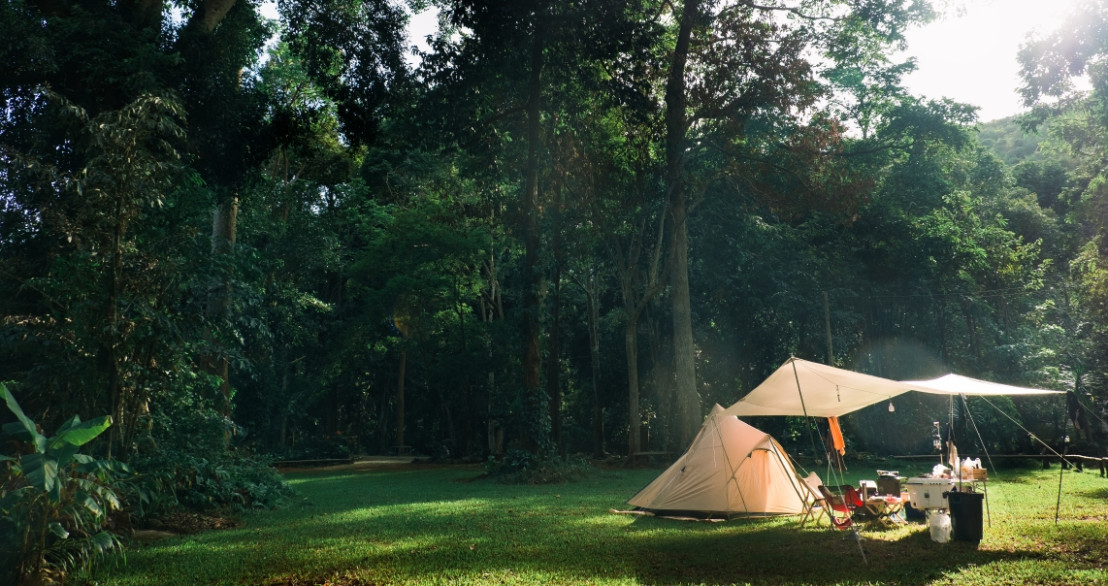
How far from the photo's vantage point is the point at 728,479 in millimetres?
12414

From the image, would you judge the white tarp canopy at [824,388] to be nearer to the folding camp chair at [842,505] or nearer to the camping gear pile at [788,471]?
the camping gear pile at [788,471]

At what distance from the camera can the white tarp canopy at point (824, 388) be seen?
11406mm

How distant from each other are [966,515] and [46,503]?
31.9 ft

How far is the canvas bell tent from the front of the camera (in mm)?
12328

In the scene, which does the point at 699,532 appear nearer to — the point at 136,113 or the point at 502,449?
the point at 136,113

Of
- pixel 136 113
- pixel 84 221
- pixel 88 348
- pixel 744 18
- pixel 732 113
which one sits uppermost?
pixel 744 18

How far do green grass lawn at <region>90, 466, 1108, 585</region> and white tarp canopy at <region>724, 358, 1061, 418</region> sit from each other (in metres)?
1.75

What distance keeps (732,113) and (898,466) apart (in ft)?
38.4

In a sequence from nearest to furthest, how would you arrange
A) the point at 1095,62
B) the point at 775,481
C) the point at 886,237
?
the point at 775,481
the point at 1095,62
the point at 886,237

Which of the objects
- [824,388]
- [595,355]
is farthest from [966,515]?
[595,355]

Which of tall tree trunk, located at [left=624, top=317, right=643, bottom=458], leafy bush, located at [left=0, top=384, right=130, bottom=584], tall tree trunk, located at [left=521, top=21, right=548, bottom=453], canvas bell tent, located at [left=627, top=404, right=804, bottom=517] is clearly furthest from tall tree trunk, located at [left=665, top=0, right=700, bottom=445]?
leafy bush, located at [left=0, top=384, right=130, bottom=584]

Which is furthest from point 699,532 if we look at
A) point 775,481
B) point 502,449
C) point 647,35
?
point 502,449

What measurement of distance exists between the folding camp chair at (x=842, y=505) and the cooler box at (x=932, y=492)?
0.91 m

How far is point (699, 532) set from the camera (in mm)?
10781
